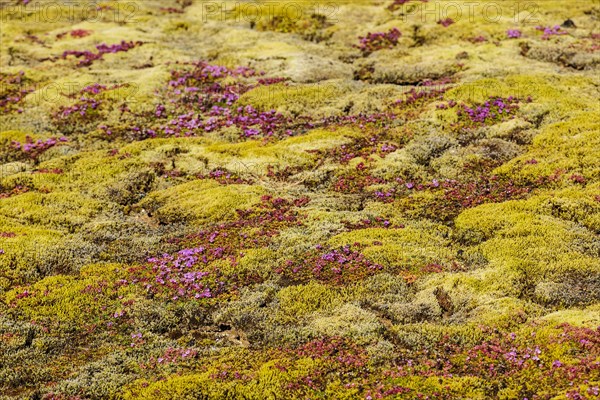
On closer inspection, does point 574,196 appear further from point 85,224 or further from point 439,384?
point 85,224

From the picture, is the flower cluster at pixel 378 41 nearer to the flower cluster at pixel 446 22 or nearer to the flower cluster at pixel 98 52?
the flower cluster at pixel 446 22

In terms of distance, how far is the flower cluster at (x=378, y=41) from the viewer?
41969 millimetres

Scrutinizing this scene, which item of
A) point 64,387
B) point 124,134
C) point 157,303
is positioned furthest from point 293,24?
point 64,387

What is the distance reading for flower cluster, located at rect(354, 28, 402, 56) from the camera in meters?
42.0

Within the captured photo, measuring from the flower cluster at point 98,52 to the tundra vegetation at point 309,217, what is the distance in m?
0.24

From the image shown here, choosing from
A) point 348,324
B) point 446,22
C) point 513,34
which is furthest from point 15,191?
point 513,34

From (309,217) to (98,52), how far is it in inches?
1150

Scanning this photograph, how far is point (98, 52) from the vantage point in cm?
4334

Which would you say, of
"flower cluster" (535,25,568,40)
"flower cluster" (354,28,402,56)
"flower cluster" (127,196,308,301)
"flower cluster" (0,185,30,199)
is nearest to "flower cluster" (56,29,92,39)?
"flower cluster" (354,28,402,56)

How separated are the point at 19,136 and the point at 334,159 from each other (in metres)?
17.3

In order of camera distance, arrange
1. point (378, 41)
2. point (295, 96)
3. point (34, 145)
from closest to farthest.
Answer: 1. point (34, 145)
2. point (295, 96)
3. point (378, 41)

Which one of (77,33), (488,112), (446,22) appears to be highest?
(77,33)

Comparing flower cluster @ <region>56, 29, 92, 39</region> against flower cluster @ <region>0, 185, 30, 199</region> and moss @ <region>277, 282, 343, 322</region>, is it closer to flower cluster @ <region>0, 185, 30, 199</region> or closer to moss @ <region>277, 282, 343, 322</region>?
flower cluster @ <region>0, 185, 30, 199</region>

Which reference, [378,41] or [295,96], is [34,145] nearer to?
[295,96]
